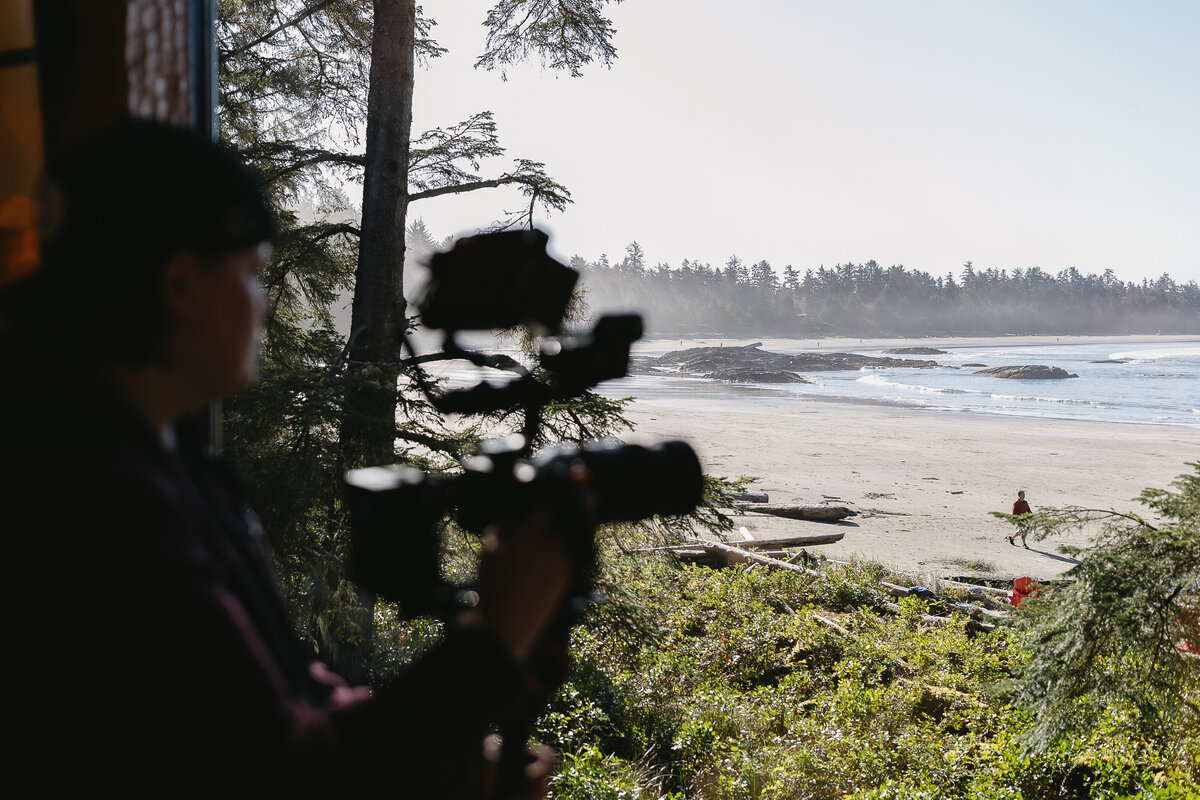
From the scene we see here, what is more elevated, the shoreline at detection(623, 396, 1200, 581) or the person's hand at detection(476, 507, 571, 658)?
the person's hand at detection(476, 507, 571, 658)

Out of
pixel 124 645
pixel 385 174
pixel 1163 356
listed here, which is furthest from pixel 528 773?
pixel 1163 356

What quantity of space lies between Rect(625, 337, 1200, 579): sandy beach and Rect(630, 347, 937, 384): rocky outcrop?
16.7 metres

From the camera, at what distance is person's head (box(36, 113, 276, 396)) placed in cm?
91

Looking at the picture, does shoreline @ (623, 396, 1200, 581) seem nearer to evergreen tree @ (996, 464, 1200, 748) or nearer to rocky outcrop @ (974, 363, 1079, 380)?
evergreen tree @ (996, 464, 1200, 748)

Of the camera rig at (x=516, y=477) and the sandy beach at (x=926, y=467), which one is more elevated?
the camera rig at (x=516, y=477)

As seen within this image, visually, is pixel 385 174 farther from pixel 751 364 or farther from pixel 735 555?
pixel 751 364

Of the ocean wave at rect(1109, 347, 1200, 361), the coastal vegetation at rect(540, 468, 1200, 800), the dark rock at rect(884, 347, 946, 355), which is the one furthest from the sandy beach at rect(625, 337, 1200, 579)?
the dark rock at rect(884, 347, 946, 355)

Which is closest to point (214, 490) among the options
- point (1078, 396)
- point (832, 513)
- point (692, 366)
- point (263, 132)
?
point (263, 132)

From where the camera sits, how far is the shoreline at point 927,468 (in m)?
14.2

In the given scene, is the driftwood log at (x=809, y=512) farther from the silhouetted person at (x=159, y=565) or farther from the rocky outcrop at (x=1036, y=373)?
the rocky outcrop at (x=1036, y=373)

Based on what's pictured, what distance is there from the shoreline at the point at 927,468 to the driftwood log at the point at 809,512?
0.27 meters

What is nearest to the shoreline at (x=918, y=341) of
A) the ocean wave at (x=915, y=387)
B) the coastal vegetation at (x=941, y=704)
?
the ocean wave at (x=915, y=387)

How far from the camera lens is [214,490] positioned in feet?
3.79

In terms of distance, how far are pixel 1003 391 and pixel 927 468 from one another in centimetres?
2953
